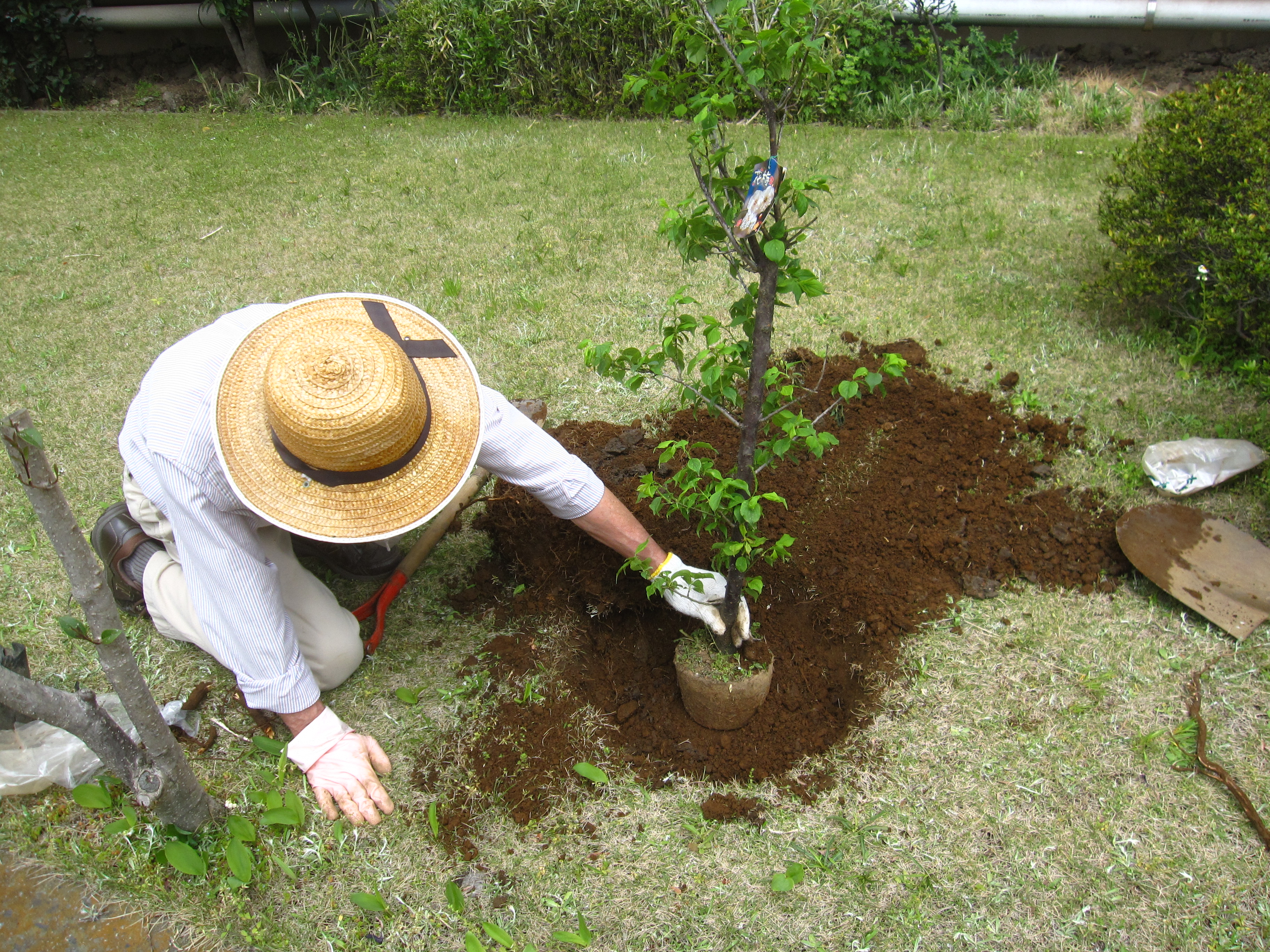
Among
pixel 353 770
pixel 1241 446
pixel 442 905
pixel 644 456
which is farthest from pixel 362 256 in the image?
pixel 1241 446

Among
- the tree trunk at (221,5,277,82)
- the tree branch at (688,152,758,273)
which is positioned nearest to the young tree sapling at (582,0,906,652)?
the tree branch at (688,152,758,273)

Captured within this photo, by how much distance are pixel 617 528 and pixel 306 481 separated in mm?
983

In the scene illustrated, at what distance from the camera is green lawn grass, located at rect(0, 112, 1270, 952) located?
7.14ft

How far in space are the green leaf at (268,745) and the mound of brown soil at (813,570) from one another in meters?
0.55

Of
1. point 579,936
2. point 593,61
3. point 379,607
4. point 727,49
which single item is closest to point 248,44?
point 593,61

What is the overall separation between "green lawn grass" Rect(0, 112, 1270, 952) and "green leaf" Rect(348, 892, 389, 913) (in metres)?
0.06

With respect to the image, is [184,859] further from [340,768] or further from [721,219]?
[721,219]

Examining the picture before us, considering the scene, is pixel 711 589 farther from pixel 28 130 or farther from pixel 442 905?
pixel 28 130

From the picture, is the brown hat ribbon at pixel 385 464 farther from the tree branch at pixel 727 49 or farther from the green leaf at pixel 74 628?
the tree branch at pixel 727 49

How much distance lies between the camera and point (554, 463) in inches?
101

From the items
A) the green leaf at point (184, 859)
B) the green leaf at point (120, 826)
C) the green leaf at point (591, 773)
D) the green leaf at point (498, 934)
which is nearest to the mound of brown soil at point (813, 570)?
the green leaf at point (591, 773)

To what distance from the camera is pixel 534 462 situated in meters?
2.53

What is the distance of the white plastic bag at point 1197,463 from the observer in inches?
126

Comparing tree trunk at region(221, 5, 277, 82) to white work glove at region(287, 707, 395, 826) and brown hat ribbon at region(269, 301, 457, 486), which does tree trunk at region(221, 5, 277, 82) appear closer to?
brown hat ribbon at region(269, 301, 457, 486)
